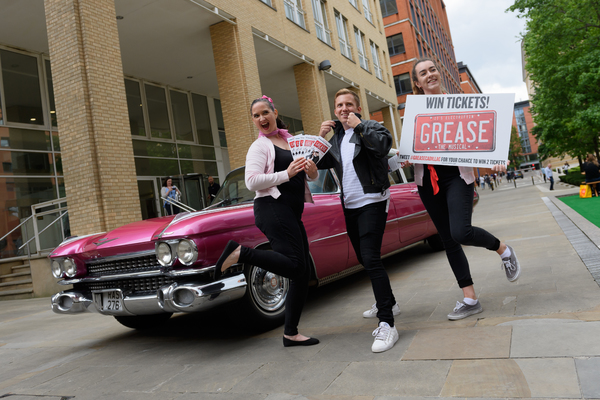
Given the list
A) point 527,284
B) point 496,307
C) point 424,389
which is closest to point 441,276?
point 527,284

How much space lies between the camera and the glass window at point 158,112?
18.3 meters

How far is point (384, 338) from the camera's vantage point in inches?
123

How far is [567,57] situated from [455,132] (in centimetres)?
2410

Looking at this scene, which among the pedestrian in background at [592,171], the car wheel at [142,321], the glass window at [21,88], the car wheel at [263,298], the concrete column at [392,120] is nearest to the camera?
the car wheel at [263,298]

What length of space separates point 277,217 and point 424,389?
146 cm

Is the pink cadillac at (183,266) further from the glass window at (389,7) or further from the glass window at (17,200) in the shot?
the glass window at (389,7)

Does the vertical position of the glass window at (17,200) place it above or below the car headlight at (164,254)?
above

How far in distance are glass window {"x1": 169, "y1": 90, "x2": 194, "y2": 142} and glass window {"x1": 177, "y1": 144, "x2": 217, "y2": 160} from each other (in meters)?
0.39

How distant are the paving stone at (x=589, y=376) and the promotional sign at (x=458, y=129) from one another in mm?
1562

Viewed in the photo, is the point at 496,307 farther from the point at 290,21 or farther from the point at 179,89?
the point at 179,89

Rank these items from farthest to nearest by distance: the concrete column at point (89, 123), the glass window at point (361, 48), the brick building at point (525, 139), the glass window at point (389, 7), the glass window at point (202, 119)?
the brick building at point (525, 139), the glass window at point (389, 7), the glass window at point (361, 48), the glass window at point (202, 119), the concrete column at point (89, 123)

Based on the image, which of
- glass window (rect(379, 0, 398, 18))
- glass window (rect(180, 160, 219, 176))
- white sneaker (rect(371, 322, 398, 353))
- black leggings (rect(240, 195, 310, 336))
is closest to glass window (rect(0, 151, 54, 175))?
glass window (rect(180, 160, 219, 176))

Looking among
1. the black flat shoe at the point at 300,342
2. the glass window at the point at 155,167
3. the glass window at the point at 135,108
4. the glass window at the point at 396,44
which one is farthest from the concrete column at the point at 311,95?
the glass window at the point at 396,44

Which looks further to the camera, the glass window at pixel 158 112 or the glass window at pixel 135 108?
the glass window at pixel 158 112
